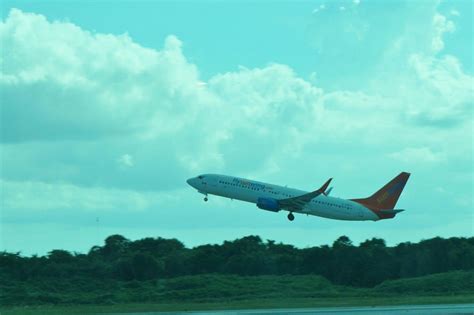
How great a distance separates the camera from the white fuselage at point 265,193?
8075 cm

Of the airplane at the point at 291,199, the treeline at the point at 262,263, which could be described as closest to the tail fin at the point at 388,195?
the airplane at the point at 291,199

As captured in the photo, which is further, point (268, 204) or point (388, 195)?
point (388, 195)

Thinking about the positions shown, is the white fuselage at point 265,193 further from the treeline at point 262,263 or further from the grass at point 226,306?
the grass at point 226,306

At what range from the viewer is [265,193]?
80.9 m

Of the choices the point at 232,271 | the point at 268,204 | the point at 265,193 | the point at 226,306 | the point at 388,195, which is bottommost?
the point at 226,306

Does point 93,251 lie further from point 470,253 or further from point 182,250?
point 470,253

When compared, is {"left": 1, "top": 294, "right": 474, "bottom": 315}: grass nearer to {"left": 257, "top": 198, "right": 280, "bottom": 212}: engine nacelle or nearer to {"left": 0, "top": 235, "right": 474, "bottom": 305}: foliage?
{"left": 0, "top": 235, "right": 474, "bottom": 305}: foliage

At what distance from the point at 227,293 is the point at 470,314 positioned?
29.3 m

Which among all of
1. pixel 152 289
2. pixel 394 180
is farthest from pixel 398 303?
pixel 394 180

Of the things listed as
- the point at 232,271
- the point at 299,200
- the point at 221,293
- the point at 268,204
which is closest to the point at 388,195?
the point at 299,200

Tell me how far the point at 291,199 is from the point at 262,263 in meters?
11.7

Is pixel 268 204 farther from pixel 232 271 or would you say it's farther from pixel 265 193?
pixel 232 271

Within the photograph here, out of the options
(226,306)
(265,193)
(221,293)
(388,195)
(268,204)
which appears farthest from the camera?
(388,195)

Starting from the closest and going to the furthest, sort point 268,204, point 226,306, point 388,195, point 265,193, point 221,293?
point 226,306 < point 221,293 < point 268,204 < point 265,193 < point 388,195
